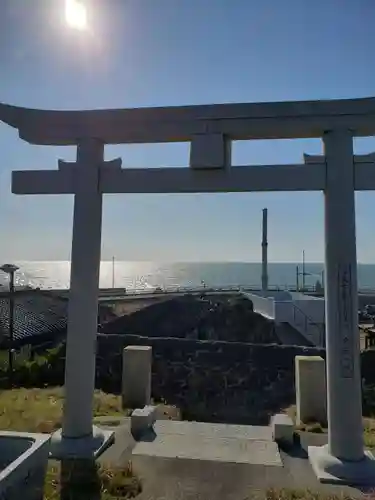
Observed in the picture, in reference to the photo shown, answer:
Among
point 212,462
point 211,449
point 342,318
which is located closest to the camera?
point 342,318

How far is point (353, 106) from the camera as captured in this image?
14.6ft

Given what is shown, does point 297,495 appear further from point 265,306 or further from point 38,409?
point 265,306

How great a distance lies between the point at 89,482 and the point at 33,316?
33.8 ft

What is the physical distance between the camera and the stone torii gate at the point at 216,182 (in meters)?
4.36

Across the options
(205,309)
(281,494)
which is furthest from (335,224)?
(205,309)

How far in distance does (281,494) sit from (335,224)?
2582mm

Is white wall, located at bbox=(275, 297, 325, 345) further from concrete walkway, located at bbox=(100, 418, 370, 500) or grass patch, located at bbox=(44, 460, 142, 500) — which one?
grass patch, located at bbox=(44, 460, 142, 500)

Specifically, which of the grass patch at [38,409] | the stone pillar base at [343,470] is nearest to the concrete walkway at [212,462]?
the stone pillar base at [343,470]

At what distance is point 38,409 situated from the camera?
6.36 metres

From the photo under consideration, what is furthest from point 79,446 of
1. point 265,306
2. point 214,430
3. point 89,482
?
point 265,306

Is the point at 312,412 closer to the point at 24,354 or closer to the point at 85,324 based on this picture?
the point at 85,324

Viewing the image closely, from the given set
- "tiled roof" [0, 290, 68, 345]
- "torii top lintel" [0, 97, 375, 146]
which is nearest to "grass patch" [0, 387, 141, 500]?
"torii top lintel" [0, 97, 375, 146]

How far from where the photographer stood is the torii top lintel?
4504 millimetres

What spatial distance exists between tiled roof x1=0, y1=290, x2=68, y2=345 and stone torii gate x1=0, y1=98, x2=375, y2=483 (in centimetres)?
725
